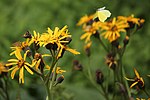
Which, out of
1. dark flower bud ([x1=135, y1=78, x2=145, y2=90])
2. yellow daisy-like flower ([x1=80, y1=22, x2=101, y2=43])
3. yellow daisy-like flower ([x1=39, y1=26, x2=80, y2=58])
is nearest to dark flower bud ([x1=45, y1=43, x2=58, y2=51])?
yellow daisy-like flower ([x1=39, y1=26, x2=80, y2=58])

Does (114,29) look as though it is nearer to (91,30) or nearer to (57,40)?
(91,30)

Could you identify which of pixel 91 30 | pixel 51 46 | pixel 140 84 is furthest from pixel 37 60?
pixel 91 30

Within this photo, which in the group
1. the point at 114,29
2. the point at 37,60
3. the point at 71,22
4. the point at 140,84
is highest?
the point at 71,22

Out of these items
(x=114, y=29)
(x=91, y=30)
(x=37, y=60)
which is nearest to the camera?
(x=37, y=60)

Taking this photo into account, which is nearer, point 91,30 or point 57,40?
point 57,40

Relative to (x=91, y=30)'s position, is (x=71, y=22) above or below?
above

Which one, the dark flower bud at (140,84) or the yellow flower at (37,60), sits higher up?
the yellow flower at (37,60)

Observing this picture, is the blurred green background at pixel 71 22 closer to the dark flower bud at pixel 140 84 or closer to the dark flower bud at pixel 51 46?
the dark flower bud at pixel 140 84

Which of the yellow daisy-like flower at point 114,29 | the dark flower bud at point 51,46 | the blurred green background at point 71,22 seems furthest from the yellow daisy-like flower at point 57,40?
the blurred green background at point 71,22
